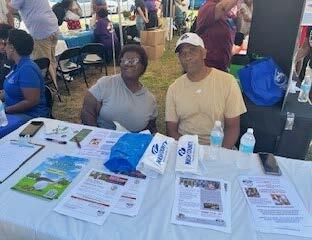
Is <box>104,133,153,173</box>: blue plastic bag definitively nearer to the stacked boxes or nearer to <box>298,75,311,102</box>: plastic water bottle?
<box>298,75,311,102</box>: plastic water bottle

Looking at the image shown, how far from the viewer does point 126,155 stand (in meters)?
1.24

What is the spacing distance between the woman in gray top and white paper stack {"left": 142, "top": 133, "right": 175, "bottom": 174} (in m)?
0.55

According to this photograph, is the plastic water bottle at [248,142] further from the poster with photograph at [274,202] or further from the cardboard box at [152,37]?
the cardboard box at [152,37]

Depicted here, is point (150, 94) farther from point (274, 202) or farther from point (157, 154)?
point (274, 202)

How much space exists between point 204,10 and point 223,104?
3.61 ft

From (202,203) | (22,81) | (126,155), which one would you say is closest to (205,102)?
(126,155)

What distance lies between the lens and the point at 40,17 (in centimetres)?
359

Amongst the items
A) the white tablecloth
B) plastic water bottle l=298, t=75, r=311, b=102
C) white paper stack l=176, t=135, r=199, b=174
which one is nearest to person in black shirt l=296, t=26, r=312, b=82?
plastic water bottle l=298, t=75, r=311, b=102

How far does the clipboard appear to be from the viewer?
1228mm

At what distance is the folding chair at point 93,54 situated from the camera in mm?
4336

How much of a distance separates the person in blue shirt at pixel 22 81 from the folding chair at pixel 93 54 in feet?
6.76

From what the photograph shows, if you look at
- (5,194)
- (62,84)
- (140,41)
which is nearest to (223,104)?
(5,194)

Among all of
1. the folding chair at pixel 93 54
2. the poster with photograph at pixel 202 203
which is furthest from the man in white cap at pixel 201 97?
the folding chair at pixel 93 54

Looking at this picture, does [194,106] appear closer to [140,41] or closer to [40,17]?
[40,17]
